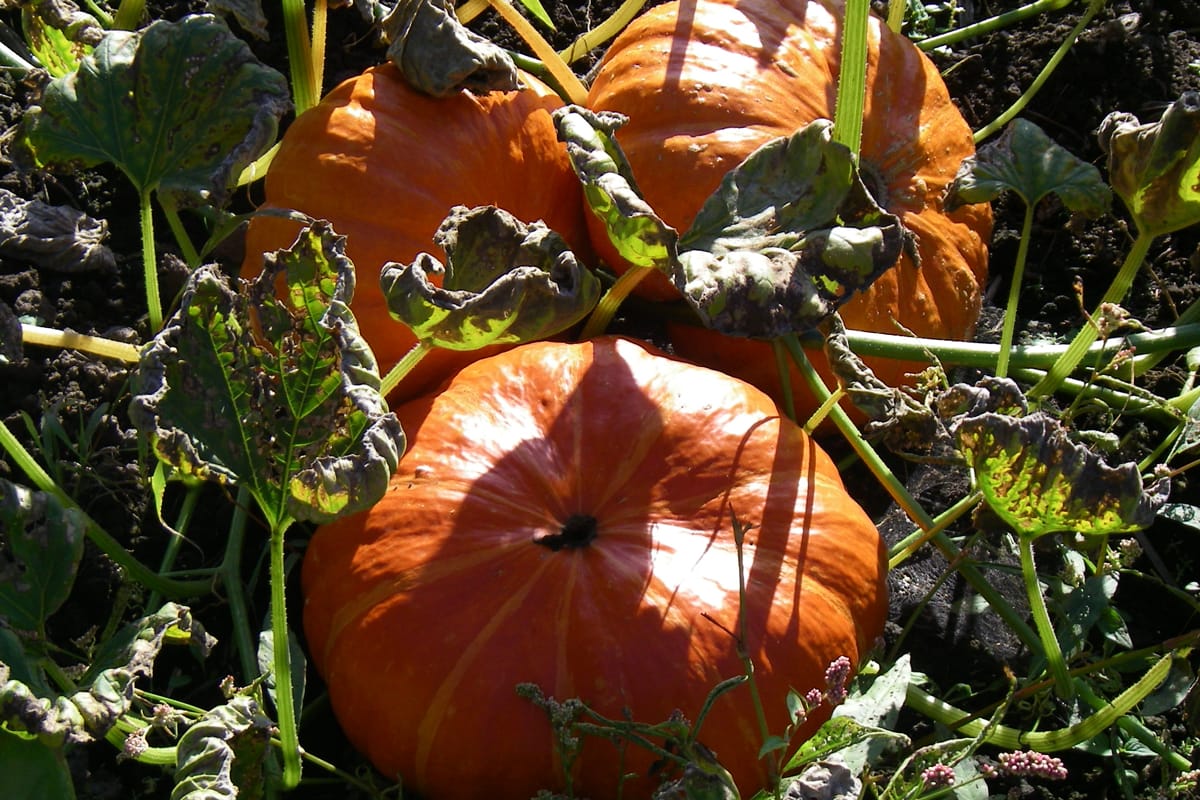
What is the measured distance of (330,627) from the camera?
6.23 feet

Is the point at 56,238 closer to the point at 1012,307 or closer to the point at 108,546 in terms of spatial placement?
the point at 108,546

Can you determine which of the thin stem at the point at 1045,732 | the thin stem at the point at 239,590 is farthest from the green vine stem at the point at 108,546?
the thin stem at the point at 1045,732

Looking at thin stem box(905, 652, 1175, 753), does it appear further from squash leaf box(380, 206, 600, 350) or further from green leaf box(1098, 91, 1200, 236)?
squash leaf box(380, 206, 600, 350)

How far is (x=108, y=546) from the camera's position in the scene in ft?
6.23

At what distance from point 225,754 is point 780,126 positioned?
140cm

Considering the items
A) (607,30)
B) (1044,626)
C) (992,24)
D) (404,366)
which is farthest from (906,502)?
(992,24)

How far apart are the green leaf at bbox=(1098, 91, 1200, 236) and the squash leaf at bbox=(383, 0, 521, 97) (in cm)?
101

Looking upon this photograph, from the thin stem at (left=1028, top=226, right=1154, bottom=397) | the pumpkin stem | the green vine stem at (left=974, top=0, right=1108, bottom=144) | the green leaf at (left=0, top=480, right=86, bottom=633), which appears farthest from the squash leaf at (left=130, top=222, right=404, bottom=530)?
the green vine stem at (left=974, top=0, right=1108, bottom=144)

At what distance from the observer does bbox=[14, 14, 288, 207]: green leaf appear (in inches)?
78.3

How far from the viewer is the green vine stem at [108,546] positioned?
6.06ft

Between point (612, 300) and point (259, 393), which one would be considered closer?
point (259, 393)

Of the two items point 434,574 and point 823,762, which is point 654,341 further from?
point 823,762

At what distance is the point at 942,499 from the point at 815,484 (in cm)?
56

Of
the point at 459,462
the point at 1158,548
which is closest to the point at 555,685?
the point at 459,462
